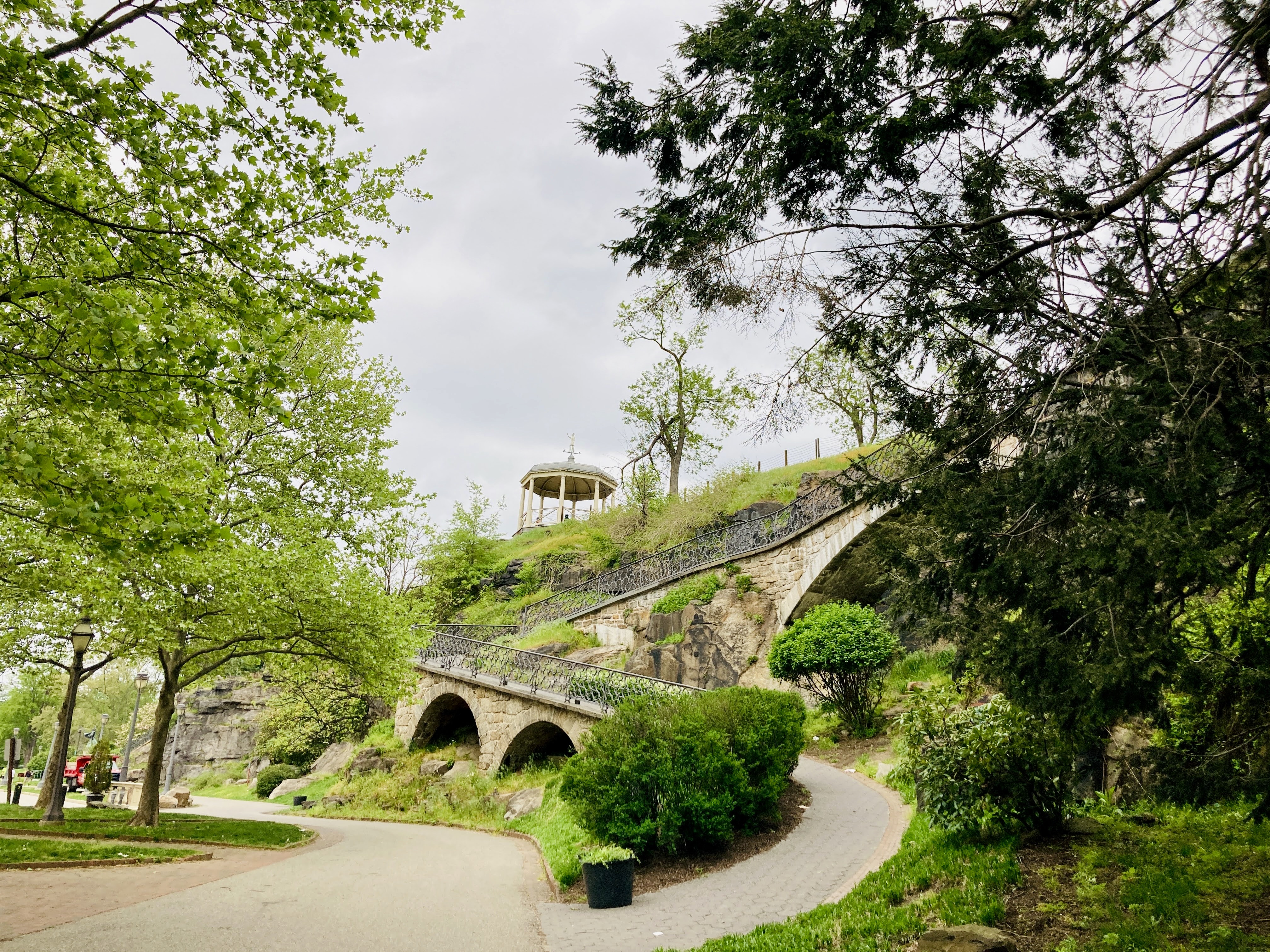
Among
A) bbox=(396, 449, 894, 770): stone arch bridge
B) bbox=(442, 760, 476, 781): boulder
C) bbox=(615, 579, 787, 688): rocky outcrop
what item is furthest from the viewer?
bbox=(442, 760, 476, 781): boulder

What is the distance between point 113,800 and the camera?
1952 centimetres

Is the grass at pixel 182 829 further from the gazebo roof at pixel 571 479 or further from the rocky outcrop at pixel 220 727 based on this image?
the gazebo roof at pixel 571 479

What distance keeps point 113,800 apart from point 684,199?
2325cm

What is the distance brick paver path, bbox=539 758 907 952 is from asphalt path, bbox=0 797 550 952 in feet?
1.46

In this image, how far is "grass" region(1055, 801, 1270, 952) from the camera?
3.94 metres

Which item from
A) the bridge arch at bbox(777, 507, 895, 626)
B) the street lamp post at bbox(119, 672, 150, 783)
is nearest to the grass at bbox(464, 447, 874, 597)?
the bridge arch at bbox(777, 507, 895, 626)

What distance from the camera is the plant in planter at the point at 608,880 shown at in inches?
263

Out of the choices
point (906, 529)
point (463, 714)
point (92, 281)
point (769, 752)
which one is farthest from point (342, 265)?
point (463, 714)

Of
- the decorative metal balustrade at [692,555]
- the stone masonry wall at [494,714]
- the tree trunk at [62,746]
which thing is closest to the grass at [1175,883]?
the decorative metal balustrade at [692,555]

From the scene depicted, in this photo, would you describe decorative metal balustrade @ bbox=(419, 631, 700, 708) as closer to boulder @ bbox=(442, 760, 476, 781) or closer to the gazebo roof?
boulder @ bbox=(442, 760, 476, 781)

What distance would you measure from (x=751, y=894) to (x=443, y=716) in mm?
16486

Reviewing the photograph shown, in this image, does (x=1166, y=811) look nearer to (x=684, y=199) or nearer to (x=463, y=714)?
(x=684, y=199)

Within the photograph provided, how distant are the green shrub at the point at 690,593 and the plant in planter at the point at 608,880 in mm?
11035

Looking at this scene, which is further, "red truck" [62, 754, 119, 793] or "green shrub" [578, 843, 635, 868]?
"red truck" [62, 754, 119, 793]
